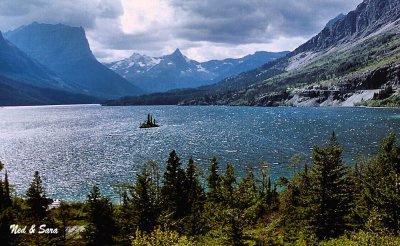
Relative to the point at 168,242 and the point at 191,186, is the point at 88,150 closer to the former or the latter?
the point at 191,186

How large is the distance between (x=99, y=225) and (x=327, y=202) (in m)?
37.6

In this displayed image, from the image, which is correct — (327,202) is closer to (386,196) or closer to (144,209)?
(386,196)

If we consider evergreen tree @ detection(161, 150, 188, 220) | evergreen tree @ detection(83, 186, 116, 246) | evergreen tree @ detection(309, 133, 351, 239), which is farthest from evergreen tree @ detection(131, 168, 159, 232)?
evergreen tree @ detection(309, 133, 351, 239)

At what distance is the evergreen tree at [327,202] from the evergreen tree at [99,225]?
32963 mm

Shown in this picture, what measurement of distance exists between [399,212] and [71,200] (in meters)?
90.2

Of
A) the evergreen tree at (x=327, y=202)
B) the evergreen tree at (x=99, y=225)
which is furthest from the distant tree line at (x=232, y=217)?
the evergreen tree at (x=99, y=225)

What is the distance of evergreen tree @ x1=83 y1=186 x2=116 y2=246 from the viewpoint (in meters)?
53.4

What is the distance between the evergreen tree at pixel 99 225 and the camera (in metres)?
53.4

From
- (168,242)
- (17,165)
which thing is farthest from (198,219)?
(17,165)

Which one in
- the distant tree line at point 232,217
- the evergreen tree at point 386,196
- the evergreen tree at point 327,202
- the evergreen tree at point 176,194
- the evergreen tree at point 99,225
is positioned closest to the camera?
the distant tree line at point 232,217

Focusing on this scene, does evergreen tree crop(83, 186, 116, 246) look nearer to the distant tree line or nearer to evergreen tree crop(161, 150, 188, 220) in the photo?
the distant tree line

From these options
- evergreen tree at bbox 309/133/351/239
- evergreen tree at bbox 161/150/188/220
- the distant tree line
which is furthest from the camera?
evergreen tree at bbox 161/150/188/220

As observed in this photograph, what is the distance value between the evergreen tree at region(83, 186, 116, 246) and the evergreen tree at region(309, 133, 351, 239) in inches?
1298

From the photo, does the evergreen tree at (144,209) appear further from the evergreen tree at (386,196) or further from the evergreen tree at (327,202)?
the evergreen tree at (386,196)
